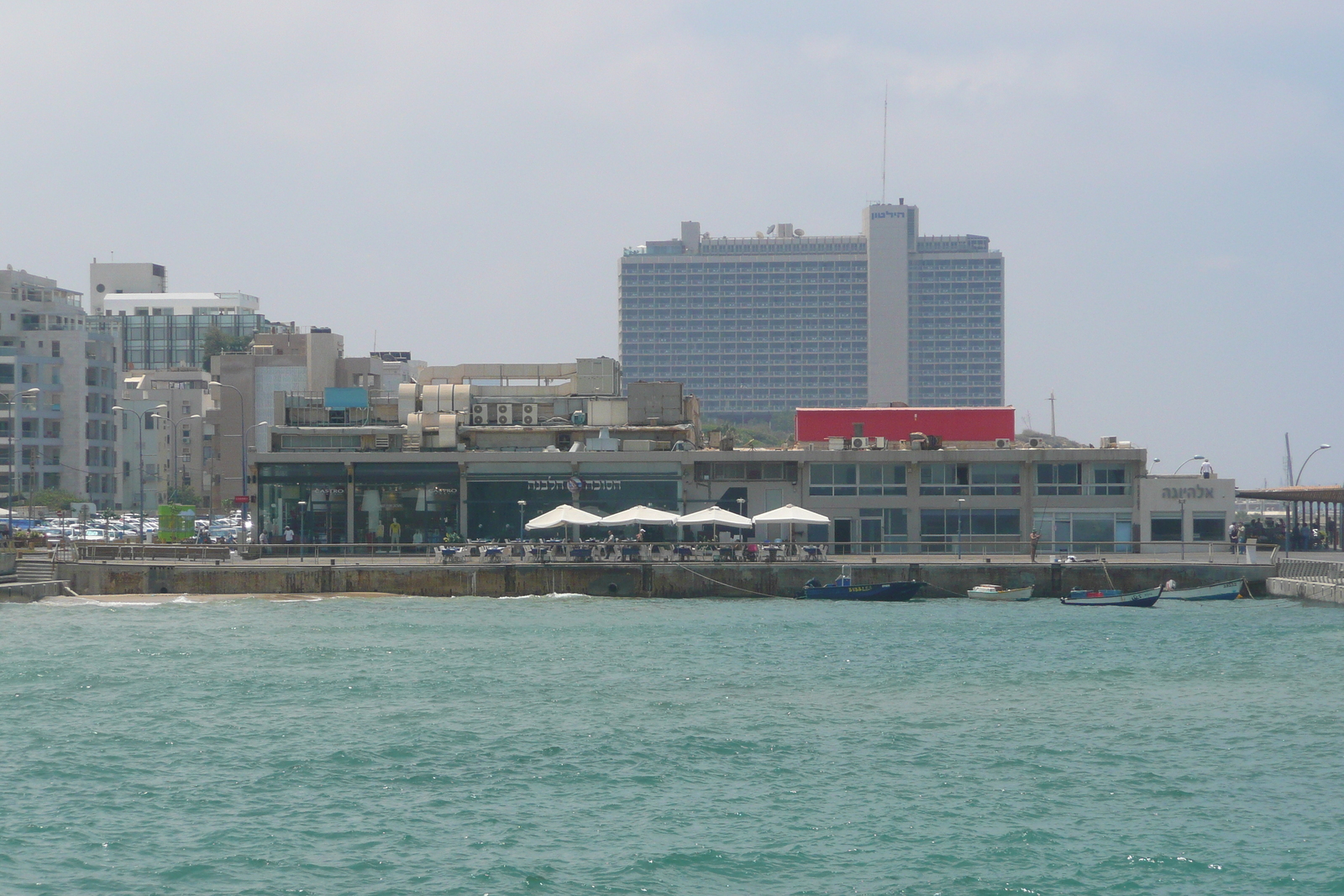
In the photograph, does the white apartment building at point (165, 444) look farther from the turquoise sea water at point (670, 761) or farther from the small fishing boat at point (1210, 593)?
the small fishing boat at point (1210, 593)

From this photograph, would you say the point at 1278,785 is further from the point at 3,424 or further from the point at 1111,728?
the point at 3,424

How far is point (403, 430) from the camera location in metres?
77.9

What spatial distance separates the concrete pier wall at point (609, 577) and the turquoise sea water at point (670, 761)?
1211 cm

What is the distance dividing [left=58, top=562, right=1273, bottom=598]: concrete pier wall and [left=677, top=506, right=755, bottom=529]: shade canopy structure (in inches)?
88.4

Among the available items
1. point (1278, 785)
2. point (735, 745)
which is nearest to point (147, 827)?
point (735, 745)

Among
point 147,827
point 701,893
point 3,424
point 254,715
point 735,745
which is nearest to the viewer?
point 701,893

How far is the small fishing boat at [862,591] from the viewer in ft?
216

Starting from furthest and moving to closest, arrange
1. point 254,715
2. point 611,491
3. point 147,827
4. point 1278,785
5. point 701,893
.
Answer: point 611,491 < point 254,715 < point 1278,785 < point 147,827 < point 701,893

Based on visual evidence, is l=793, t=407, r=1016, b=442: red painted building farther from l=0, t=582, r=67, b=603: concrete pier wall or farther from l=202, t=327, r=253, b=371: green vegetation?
l=202, t=327, r=253, b=371: green vegetation

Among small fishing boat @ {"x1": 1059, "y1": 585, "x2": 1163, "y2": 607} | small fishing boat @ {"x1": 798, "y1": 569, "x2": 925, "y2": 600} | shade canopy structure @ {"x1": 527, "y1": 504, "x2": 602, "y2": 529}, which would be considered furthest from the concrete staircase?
small fishing boat @ {"x1": 1059, "y1": 585, "x2": 1163, "y2": 607}

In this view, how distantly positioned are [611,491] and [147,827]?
5006cm

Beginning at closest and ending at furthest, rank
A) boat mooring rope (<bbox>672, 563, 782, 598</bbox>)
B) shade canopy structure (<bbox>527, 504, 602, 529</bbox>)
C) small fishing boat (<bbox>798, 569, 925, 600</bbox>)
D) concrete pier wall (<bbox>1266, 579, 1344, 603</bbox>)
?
concrete pier wall (<bbox>1266, 579, 1344, 603</bbox>) → small fishing boat (<bbox>798, 569, 925, 600</bbox>) → boat mooring rope (<bbox>672, 563, 782, 598</bbox>) → shade canopy structure (<bbox>527, 504, 602, 529</bbox>)

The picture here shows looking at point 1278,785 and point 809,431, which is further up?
point 809,431

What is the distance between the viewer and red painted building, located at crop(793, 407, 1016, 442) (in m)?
78.9
